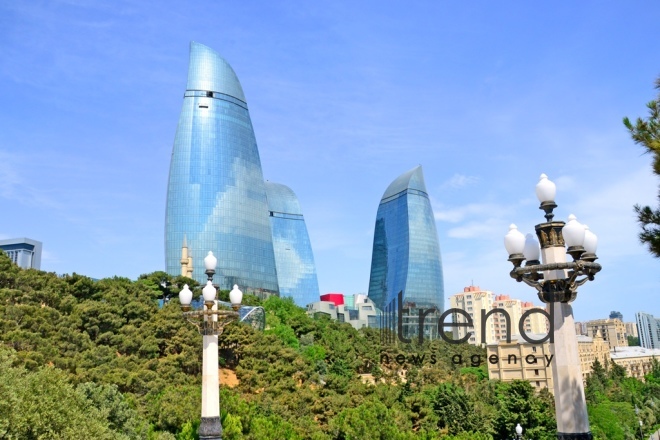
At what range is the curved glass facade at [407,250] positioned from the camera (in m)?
104

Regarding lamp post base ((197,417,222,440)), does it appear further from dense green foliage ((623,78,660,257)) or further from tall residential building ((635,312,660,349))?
tall residential building ((635,312,660,349))

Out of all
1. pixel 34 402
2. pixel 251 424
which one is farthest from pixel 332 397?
pixel 34 402

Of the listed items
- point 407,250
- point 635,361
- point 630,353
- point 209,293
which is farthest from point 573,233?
point 630,353

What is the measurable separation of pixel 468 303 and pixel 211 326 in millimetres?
124450

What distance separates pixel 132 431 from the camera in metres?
15.8

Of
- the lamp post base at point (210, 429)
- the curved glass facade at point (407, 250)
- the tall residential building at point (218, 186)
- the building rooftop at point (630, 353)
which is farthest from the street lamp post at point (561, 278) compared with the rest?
the building rooftop at point (630, 353)

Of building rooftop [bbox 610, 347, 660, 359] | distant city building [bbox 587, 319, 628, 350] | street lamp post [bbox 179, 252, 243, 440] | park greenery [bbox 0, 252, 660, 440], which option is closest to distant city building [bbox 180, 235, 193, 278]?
park greenery [bbox 0, 252, 660, 440]

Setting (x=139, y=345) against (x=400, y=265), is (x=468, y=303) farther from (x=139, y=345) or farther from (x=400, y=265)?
(x=139, y=345)

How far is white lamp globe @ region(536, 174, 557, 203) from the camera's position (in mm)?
7152

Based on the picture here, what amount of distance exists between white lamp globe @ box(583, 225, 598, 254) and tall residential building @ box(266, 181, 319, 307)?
90608 mm

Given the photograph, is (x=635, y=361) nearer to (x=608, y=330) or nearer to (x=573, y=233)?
(x=608, y=330)

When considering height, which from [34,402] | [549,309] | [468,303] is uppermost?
[468,303]

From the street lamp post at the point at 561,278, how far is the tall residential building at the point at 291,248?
90.3 metres

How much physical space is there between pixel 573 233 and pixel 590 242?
0.31m
